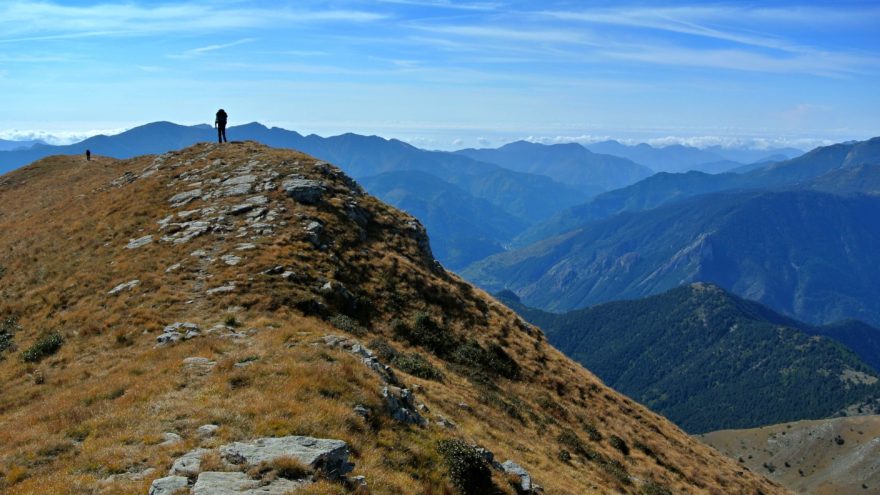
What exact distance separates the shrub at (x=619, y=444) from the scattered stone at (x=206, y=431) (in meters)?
25.7

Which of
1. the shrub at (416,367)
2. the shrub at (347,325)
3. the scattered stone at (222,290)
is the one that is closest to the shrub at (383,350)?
the shrub at (416,367)

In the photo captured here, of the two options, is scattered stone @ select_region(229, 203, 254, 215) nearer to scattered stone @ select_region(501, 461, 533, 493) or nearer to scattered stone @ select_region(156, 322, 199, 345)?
scattered stone @ select_region(156, 322, 199, 345)

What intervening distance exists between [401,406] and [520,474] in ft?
15.0

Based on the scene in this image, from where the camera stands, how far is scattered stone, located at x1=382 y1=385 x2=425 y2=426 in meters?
17.6

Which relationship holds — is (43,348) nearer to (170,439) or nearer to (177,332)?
(177,332)

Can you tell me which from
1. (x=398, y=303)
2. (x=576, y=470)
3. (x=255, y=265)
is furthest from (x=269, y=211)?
(x=576, y=470)

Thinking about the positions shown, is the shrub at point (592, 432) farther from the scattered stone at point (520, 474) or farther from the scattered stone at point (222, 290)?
the scattered stone at point (222, 290)

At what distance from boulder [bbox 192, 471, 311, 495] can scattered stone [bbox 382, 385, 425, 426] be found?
559 cm

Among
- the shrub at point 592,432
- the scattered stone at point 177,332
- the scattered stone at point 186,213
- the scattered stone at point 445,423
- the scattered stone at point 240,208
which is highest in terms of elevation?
the scattered stone at point 240,208

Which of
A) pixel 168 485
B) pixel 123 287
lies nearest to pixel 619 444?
pixel 168 485

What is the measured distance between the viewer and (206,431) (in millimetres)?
14586

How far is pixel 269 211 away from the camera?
4019 centimetres

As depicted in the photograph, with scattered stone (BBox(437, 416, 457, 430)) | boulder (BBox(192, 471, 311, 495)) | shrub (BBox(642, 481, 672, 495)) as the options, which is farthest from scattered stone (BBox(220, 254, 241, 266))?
shrub (BBox(642, 481, 672, 495))

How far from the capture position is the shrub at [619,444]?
109 feet
